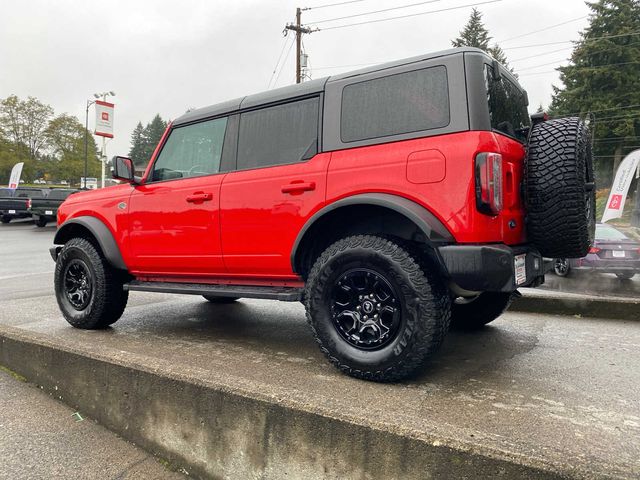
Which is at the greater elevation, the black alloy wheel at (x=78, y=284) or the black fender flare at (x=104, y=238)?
the black fender flare at (x=104, y=238)

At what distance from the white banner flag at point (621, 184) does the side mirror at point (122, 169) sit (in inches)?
663

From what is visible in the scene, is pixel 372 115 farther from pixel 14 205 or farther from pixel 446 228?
pixel 14 205

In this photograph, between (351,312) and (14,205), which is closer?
(351,312)

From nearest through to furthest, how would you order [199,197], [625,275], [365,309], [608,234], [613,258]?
[365,309] → [199,197] → [613,258] → [625,275] → [608,234]

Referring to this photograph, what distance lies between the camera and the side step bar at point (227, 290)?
317cm

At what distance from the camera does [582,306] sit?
187 inches

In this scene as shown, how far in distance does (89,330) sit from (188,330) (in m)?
0.86

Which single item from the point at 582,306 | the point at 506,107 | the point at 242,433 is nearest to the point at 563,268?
the point at 582,306

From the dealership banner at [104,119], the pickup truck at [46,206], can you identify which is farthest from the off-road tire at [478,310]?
the dealership banner at [104,119]

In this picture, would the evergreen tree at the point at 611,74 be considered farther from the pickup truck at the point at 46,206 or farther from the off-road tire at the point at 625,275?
the pickup truck at the point at 46,206

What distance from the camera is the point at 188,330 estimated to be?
171 inches

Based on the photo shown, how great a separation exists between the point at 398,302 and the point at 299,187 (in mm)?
992

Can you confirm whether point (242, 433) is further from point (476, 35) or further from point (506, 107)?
point (476, 35)

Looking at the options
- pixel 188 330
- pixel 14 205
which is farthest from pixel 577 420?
pixel 14 205
